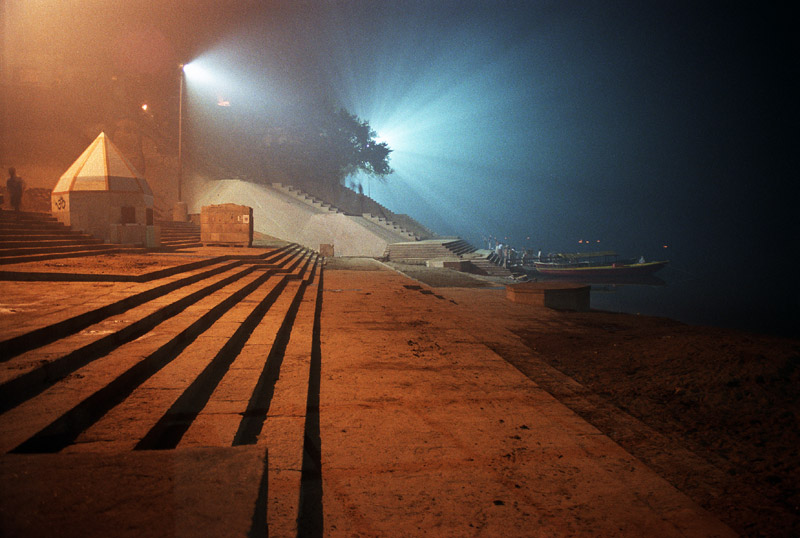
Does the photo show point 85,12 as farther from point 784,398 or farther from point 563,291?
point 784,398

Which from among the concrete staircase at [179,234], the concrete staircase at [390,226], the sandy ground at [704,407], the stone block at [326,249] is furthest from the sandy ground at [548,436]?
the concrete staircase at [390,226]

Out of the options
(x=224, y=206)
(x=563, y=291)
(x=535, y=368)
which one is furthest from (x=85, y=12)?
(x=535, y=368)

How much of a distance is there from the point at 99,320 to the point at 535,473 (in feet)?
14.7

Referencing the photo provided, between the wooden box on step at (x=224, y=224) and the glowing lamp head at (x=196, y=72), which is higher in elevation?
the glowing lamp head at (x=196, y=72)

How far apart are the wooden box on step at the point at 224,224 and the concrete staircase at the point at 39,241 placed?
3.56m

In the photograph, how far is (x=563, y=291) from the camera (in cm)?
1342

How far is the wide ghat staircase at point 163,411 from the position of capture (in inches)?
69.6

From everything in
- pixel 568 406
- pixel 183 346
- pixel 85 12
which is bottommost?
pixel 568 406

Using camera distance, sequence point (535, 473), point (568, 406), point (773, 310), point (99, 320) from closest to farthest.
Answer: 1. point (535, 473)
2. point (99, 320)
3. point (568, 406)
4. point (773, 310)

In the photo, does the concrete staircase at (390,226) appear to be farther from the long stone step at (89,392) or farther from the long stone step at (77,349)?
the long stone step at (89,392)

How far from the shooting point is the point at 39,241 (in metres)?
11.3

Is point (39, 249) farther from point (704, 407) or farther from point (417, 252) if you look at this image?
point (417, 252)

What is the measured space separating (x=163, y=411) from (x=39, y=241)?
1104 centimetres

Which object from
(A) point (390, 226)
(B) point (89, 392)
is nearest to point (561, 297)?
(B) point (89, 392)
